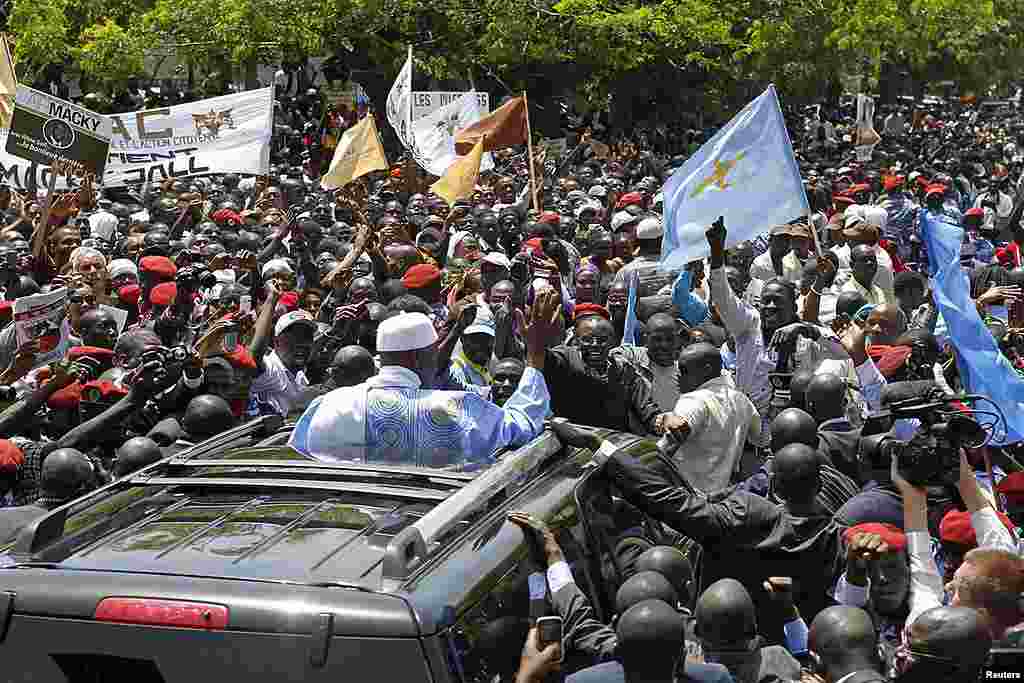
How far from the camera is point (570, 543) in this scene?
13.1ft

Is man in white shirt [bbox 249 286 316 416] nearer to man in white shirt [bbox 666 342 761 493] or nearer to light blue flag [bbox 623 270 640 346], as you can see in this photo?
light blue flag [bbox 623 270 640 346]

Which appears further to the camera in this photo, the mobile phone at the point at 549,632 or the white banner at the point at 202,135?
the white banner at the point at 202,135

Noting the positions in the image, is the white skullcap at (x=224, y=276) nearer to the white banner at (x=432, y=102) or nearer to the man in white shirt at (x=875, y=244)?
the man in white shirt at (x=875, y=244)

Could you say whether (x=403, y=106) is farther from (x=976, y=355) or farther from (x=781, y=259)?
(x=976, y=355)

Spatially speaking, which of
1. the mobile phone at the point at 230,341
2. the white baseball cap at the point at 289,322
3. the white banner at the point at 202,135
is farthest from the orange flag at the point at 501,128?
Result: the mobile phone at the point at 230,341

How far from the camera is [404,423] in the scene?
14.6 ft

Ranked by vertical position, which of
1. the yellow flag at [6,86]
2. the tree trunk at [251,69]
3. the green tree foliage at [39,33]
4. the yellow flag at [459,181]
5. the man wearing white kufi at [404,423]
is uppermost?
the green tree foliage at [39,33]

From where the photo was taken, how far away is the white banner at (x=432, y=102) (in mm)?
17047

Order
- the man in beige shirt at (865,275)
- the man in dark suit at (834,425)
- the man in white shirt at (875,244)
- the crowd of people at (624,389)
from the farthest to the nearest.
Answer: the man in white shirt at (875,244) → the man in beige shirt at (865,275) → the man in dark suit at (834,425) → the crowd of people at (624,389)

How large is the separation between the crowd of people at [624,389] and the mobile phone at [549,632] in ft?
0.07

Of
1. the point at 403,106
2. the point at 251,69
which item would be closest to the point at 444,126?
the point at 403,106

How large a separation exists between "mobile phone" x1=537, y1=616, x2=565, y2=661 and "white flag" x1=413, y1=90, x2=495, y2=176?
1357cm

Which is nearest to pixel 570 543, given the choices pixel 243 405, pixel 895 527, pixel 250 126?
pixel 895 527

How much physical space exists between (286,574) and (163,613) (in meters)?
0.29
